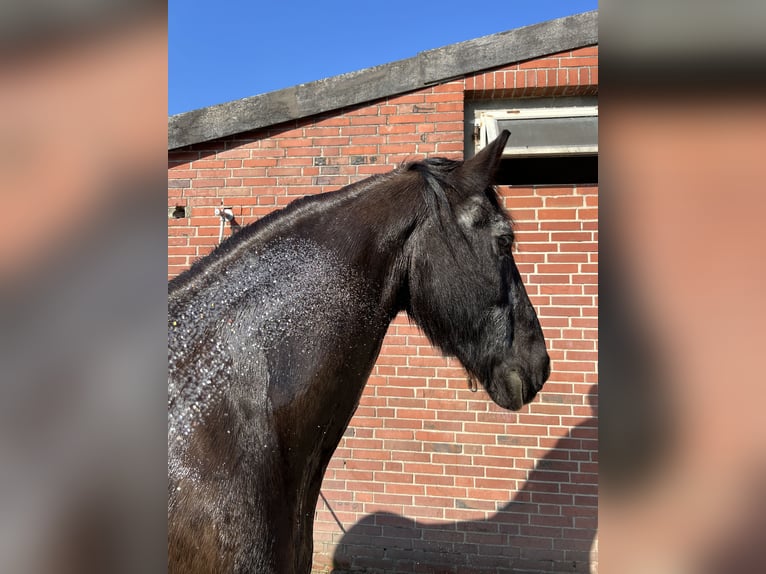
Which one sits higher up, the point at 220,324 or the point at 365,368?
the point at 220,324

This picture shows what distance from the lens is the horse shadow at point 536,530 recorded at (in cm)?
353

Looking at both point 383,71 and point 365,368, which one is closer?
point 365,368

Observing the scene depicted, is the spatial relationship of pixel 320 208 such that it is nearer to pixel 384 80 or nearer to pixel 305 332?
pixel 305 332

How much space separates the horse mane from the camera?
5.02 ft

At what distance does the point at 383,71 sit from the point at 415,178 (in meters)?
2.44

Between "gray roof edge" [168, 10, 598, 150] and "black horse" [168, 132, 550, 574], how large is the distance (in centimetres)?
225
